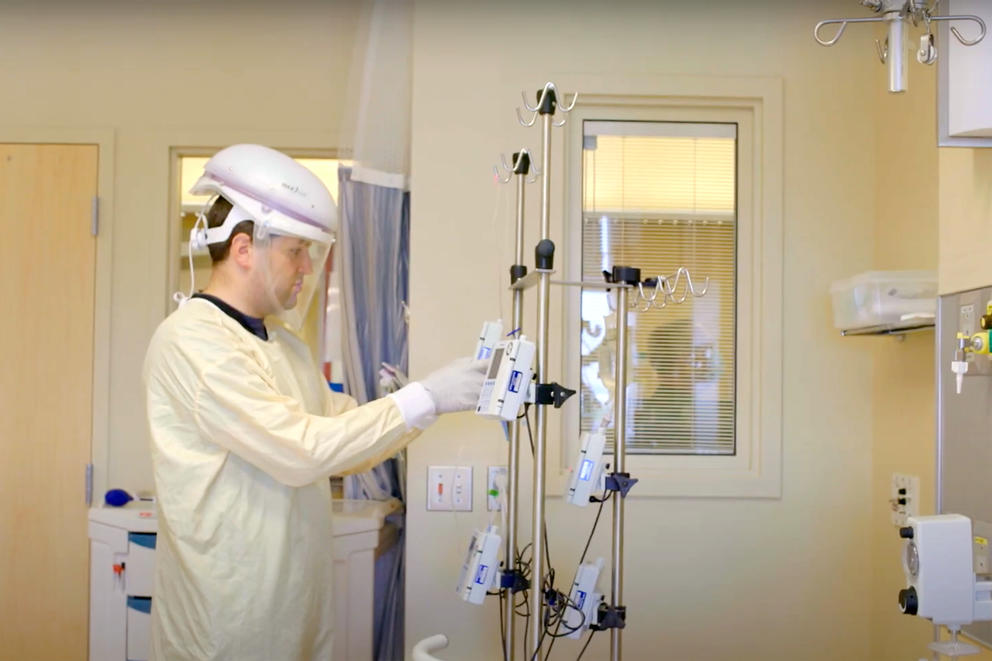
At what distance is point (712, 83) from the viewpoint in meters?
2.94

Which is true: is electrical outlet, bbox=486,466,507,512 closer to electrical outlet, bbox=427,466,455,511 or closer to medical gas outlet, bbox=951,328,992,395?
electrical outlet, bbox=427,466,455,511

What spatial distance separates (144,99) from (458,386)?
2.10 m

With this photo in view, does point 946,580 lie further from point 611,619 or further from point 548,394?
point 548,394

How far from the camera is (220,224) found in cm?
223

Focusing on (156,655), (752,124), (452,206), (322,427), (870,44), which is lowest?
(156,655)

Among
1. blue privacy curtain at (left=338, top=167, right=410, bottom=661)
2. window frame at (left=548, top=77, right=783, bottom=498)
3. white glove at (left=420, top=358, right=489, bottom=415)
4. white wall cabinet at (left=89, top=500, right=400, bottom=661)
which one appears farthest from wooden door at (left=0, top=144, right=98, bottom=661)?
white glove at (left=420, top=358, right=489, bottom=415)

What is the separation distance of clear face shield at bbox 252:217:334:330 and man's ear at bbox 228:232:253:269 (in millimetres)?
14

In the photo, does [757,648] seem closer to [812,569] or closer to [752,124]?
[812,569]

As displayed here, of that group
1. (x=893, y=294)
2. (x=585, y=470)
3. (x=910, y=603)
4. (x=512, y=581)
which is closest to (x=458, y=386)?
(x=585, y=470)

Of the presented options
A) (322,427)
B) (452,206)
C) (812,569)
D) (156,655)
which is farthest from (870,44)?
(156,655)

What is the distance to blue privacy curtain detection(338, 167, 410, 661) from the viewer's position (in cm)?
315

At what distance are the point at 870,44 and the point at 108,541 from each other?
2.58 metres

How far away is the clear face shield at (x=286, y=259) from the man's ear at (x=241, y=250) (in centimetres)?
1

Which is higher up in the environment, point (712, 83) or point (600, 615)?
point (712, 83)
